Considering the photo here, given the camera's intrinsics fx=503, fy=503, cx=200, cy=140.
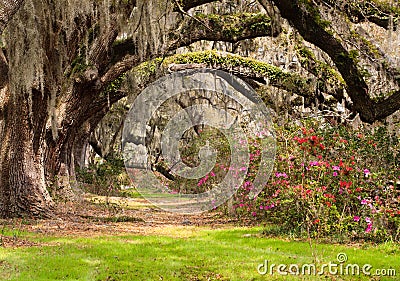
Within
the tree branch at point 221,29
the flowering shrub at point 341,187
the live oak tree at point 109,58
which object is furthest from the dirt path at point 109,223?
the tree branch at point 221,29

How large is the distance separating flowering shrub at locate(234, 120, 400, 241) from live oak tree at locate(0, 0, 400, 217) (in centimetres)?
73

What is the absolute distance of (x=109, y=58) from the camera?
30.0 ft

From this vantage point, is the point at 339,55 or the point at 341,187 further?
the point at 341,187

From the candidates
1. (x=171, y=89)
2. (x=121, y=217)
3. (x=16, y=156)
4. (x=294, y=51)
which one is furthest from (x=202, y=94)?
(x=16, y=156)

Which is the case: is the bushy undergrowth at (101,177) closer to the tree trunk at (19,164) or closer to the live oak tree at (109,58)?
the live oak tree at (109,58)

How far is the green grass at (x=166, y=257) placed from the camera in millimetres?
4312

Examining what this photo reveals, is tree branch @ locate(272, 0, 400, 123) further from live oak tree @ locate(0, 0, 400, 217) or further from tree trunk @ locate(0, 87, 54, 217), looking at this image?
tree trunk @ locate(0, 87, 54, 217)

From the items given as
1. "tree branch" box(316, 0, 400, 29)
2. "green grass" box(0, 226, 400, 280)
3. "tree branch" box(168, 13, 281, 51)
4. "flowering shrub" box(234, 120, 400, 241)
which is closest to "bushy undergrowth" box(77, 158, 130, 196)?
"tree branch" box(168, 13, 281, 51)

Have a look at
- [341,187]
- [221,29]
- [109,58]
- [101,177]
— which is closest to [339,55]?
[341,187]

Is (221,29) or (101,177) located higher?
(221,29)

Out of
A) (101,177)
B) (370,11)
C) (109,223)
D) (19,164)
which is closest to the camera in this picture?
(370,11)

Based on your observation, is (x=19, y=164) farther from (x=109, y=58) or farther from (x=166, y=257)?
(x=166, y=257)

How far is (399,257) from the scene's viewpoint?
16.1 ft

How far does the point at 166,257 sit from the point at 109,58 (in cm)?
500
